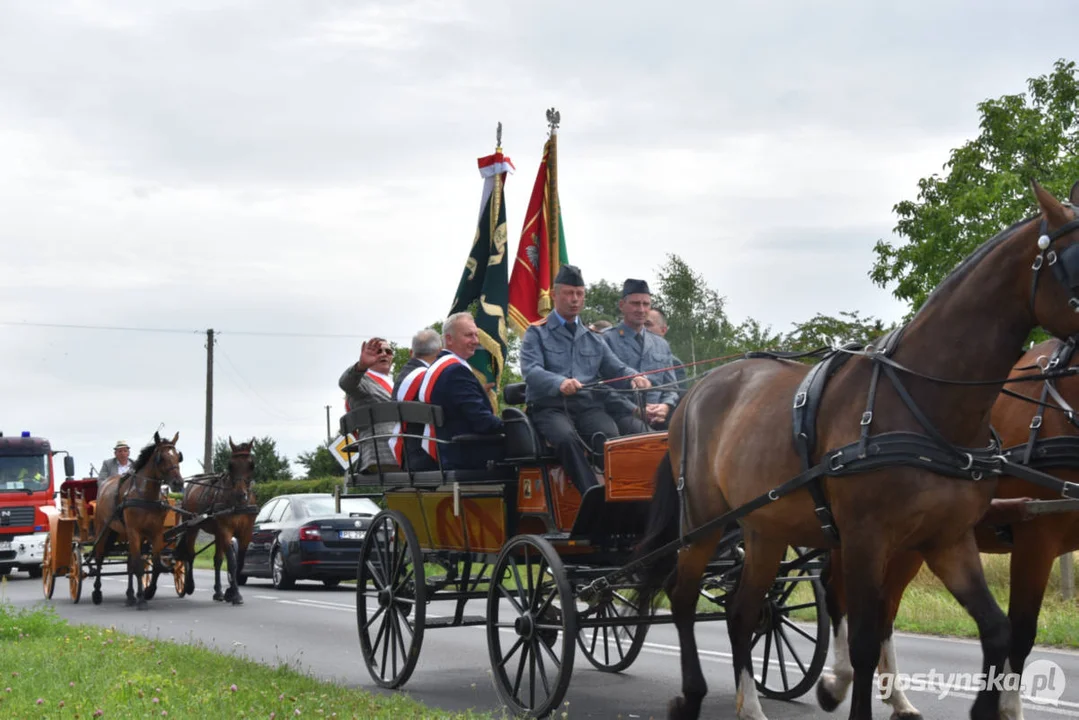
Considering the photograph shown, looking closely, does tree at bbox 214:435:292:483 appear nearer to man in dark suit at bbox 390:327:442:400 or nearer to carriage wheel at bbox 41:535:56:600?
carriage wheel at bbox 41:535:56:600

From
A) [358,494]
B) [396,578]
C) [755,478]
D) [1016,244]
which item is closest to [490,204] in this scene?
[358,494]

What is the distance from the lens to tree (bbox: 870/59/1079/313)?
22.4 meters

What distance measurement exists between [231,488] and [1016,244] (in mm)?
13715

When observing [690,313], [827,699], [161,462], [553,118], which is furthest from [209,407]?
[827,699]

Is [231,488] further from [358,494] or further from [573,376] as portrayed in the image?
[573,376]

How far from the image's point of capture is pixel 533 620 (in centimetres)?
759

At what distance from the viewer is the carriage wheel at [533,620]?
713 centimetres

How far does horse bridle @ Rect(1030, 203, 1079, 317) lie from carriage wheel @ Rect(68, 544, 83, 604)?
1626 cm

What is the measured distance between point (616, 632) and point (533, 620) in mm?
2030

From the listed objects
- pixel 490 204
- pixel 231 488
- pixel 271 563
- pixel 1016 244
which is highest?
pixel 490 204

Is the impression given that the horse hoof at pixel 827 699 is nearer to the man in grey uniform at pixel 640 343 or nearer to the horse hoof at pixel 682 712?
the horse hoof at pixel 682 712

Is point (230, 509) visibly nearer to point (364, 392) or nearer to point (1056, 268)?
point (364, 392)

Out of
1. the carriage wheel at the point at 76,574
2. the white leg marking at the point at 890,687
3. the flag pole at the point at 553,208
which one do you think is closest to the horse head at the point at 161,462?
the carriage wheel at the point at 76,574

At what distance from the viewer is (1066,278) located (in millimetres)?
5035
